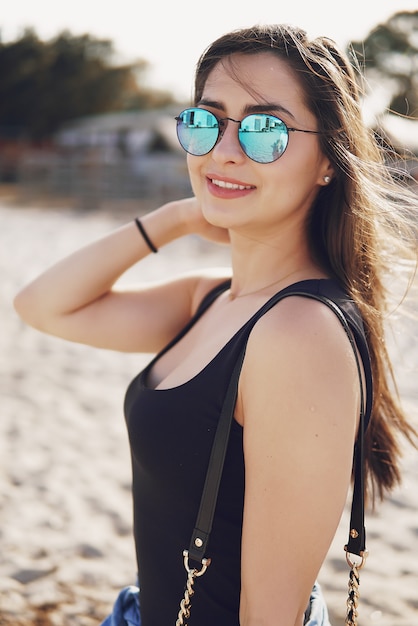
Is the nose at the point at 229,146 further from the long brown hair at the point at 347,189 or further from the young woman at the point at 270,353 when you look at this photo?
the long brown hair at the point at 347,189

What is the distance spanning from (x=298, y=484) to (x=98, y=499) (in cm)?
255

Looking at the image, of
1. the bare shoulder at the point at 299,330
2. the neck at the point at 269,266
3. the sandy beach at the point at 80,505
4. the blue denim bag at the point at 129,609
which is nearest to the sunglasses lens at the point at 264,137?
the neck at the point at 269,266

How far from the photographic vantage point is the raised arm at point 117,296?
6.58 ft

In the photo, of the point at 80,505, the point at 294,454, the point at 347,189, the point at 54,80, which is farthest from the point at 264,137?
the point at 54,80

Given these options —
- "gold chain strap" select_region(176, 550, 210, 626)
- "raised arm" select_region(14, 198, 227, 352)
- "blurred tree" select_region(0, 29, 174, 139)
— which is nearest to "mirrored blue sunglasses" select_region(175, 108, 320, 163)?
"raised arm" select_region(14, 198, 227, 352)

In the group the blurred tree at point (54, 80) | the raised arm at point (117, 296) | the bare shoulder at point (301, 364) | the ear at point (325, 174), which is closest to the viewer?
the bare shoulder at point (301, 364)

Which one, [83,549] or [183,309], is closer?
[183,309]

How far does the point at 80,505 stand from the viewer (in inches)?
133

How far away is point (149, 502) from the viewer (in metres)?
1.44

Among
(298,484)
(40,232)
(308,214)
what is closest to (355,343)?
(298,484)

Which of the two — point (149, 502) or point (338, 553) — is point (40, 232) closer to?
point (338, 553)

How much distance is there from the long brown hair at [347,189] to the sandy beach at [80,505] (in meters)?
0.22

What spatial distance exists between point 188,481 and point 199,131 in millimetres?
780

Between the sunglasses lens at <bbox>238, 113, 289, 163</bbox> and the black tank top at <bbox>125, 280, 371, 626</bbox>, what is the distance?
301mm
